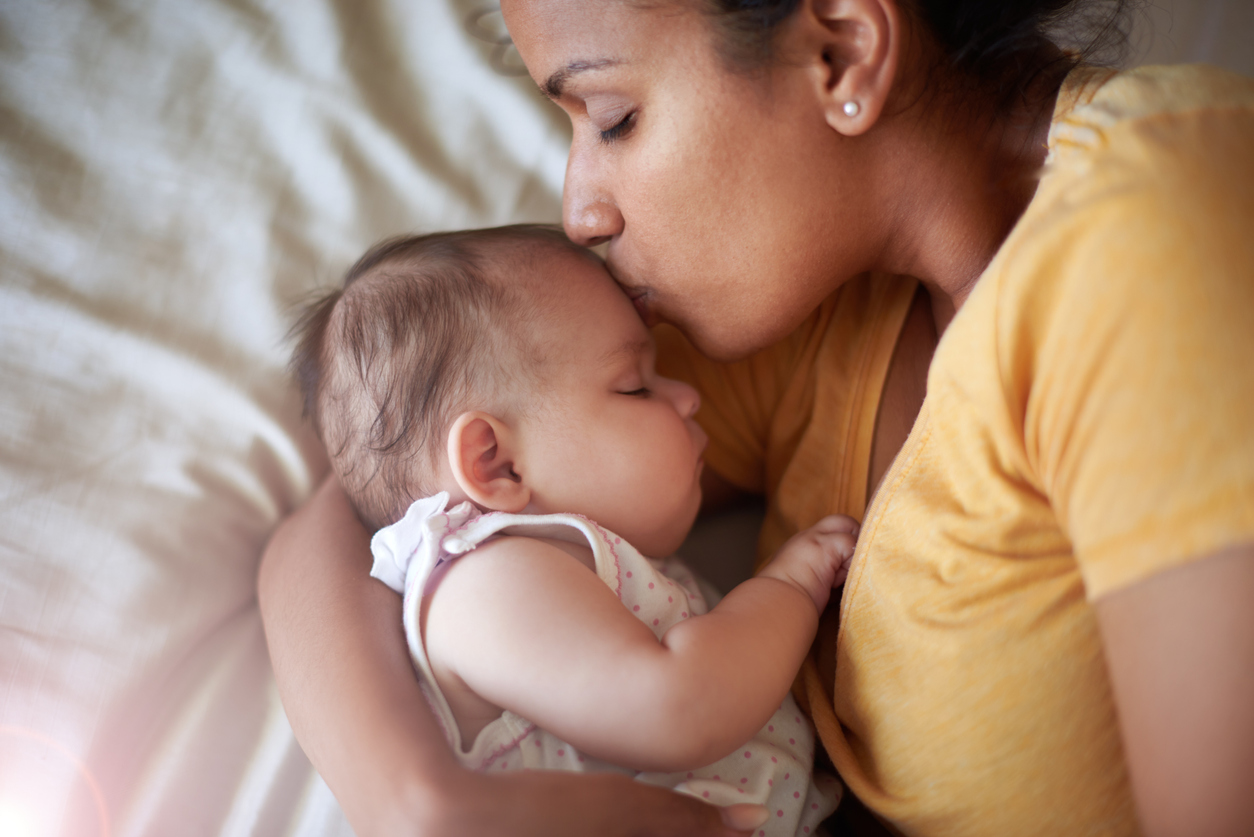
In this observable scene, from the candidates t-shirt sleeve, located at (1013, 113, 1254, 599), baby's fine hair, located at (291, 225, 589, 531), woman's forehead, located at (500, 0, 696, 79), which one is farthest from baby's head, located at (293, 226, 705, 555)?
t-shirt sleeve, located at (1013, 113, 1254, 599)

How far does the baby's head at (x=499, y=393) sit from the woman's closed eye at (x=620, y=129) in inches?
6.4

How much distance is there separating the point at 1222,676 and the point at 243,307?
1233 millimetres

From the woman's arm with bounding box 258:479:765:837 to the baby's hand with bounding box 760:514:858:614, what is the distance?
0.24 metres

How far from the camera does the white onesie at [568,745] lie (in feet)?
2.76

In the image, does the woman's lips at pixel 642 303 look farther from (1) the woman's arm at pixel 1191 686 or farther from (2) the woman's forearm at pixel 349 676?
(1) the woman's arm at pixel 1191 686

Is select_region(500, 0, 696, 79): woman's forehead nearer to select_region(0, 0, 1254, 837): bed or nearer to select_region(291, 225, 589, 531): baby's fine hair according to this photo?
select_region(291, 225, 589, 531): baby's fine hair

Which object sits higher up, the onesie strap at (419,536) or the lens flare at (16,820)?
the onesie strap at (419,536)

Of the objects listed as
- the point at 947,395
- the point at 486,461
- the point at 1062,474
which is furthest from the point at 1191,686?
the point at 486,461

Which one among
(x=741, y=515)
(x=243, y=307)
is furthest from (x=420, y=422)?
(x=741, y=515)

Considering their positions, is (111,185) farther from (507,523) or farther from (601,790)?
(601,790)

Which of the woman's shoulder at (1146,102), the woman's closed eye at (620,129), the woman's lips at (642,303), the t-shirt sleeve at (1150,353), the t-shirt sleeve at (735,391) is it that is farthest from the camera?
the t-shirt sleeve at (735,391)

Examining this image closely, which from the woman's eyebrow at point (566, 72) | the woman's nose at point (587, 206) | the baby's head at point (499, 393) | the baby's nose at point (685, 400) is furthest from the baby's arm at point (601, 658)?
the woman's eyebrow at point (566, 72)

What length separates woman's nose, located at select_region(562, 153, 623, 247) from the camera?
3.12 feet

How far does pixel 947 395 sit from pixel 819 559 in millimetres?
285
